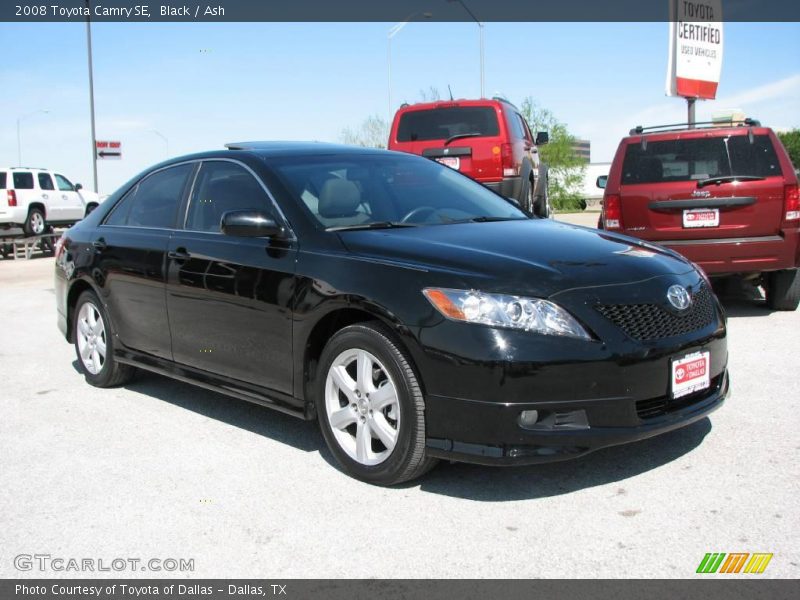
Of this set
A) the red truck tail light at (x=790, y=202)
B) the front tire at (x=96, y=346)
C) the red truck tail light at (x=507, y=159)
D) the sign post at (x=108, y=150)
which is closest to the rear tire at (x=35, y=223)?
the sign post at (x=108, y=150)

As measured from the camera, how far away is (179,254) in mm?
5055

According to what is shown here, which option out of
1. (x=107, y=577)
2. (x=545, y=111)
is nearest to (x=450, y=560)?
(x=107, y=577)

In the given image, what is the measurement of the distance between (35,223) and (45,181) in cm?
149

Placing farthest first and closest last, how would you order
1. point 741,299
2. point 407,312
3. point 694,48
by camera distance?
point 694,48
point 741,299
point 407,312

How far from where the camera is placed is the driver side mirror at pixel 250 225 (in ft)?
14.2

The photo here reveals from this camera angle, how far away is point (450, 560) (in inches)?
123

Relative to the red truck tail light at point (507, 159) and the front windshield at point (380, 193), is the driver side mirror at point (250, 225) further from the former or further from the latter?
the red truck tail light at point (507, 159)

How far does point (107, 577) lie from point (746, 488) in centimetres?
268

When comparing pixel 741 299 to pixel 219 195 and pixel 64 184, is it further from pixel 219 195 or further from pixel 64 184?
pixel 64 184

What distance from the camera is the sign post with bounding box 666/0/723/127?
18250 millimetres

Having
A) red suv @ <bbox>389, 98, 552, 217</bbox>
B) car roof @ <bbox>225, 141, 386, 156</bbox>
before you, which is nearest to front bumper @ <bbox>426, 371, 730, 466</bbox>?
car roof @ <bbox>225, 141, 386, 156</bbox>

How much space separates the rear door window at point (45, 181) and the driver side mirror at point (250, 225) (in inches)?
868

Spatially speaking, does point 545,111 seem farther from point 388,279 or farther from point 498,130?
point 388,279

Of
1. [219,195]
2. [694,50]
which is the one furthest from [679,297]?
[694,50]
